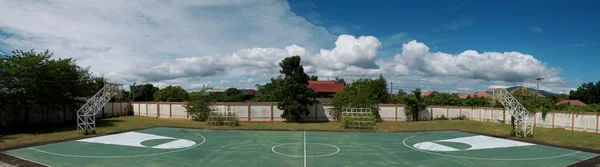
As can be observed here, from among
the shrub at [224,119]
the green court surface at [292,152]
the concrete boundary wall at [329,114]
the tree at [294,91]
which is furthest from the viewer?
the tree at [294,91]

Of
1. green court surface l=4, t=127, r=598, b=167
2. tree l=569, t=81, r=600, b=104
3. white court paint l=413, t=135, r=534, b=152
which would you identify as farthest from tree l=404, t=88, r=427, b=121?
tree l=569, t=81, r=600, b=104

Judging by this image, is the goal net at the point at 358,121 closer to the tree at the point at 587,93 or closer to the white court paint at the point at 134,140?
the white court paint at the point at 134,140

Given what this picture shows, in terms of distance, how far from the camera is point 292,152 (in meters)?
13.7

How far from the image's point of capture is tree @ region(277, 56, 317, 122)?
1048 inches

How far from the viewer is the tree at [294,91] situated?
87.3ft

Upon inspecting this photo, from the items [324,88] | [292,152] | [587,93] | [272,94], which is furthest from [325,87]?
[587,93]

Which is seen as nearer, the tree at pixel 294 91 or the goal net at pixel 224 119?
the goal net at pixel 224 119

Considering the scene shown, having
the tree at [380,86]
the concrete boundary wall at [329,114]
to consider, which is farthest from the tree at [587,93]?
the concrete boundary wall at [329,114]

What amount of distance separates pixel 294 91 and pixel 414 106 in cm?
1133

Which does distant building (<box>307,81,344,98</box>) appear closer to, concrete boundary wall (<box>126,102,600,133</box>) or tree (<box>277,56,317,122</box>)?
concrete boundary wall (<box>126,102,600,133</box>)

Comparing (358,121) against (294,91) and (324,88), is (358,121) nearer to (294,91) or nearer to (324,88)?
(294,91)

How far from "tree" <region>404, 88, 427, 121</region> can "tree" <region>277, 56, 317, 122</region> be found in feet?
29.6

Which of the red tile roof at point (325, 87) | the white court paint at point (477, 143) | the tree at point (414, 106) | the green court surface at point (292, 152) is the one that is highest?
the red tile roof at point (325, 87)

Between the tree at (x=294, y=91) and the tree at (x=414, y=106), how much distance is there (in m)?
9.01
